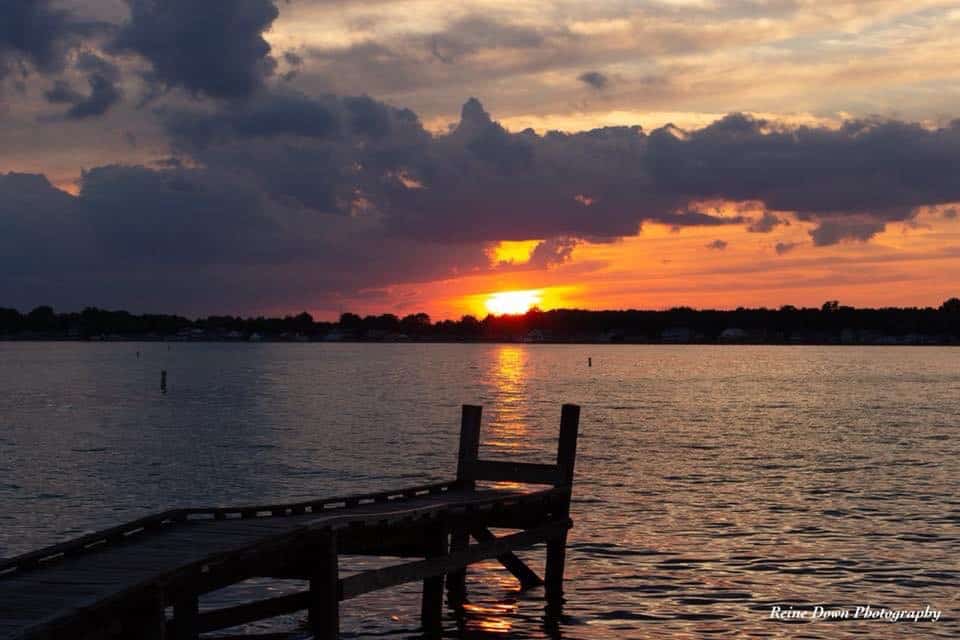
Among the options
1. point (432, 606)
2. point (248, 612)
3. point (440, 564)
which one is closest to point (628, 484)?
point (432, 606)

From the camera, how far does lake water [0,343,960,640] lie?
21719mm

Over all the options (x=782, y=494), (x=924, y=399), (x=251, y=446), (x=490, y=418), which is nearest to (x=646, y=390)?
(x=924, y=399)

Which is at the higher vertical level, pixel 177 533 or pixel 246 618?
pixel 177 533

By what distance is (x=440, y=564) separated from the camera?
1866 centimetres

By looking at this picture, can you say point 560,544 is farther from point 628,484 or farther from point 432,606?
point 628,484

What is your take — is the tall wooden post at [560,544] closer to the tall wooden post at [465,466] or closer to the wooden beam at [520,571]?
the wooden beam at [520,571]

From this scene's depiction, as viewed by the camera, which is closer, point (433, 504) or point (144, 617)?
point (144, 617)

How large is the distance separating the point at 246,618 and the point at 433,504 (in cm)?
410

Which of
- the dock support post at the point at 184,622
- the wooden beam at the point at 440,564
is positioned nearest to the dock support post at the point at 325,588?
the wooden beam at the point at 440,564

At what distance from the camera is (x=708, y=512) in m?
32.7

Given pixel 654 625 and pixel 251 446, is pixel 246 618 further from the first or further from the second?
pixel 251 446

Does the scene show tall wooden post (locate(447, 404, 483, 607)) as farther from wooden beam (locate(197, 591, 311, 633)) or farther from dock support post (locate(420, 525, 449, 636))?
wooden beam (locate(197, 591, 311, 633))

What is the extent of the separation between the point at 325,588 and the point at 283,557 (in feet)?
3.14

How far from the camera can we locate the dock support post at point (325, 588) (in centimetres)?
1583
